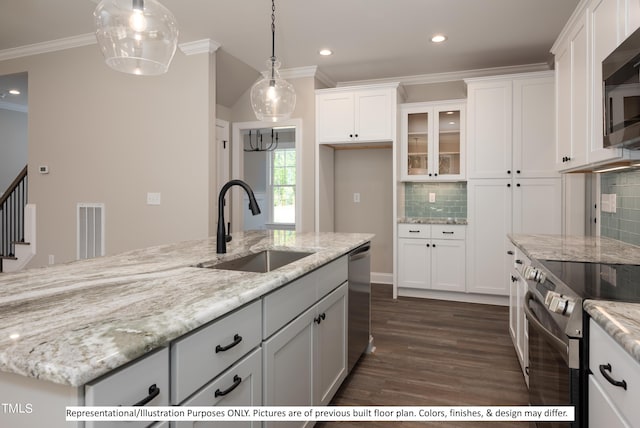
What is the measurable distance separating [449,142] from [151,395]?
4.39 m

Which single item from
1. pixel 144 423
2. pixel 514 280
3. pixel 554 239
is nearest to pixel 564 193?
pixel 554 239

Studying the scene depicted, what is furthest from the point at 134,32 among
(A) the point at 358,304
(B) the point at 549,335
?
(B) the point at 549,335

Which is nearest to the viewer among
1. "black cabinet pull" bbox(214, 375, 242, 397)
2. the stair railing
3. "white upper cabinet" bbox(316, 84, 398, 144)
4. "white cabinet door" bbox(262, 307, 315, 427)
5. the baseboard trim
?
"black cabinet pull" bbox(214, 375, 242, 397)

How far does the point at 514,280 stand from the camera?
2.75 m

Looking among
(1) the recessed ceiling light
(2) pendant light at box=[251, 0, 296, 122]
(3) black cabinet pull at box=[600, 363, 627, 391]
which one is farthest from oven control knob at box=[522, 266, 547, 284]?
(1) the recessed ceiling light

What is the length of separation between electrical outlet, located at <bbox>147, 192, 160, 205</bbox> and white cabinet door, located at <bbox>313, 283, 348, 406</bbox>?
106 inches

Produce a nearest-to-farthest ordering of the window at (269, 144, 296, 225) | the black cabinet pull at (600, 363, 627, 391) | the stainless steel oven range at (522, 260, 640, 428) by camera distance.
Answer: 1. the black cabinet pull at (600, 363, 627, 391)
2. the stainless steel oven range at (522, 260, 640, 428)
3. the window at (269, 144, 296, 225)

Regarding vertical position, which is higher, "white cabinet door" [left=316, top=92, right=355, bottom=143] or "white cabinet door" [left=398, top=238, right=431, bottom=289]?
"white cabinet door" [left=316, top=92, right=355, bottom=143]

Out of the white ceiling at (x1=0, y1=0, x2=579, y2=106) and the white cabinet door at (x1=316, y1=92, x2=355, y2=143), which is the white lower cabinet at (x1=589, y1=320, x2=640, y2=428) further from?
the white cabinet door at (x1=316, y1=92, x2=355, y2=143)

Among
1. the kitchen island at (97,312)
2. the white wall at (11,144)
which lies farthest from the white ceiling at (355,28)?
the white wall at (11,144)

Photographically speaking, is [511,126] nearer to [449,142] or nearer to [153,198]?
[449,142]

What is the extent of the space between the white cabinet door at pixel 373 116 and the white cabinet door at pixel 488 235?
1.13 meters

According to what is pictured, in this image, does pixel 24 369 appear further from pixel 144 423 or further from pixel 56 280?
pixel 56 280

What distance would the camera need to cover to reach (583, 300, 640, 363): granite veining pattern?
91cm
